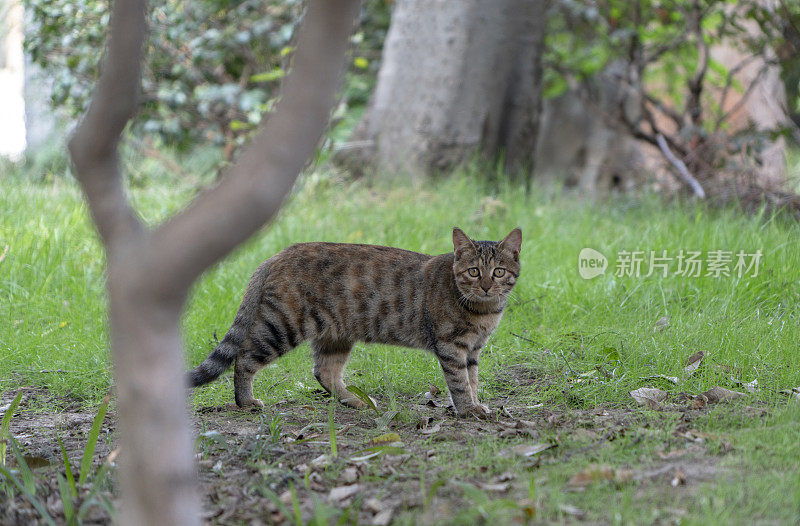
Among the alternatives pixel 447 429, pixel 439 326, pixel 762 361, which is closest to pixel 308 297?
pixel 439 326

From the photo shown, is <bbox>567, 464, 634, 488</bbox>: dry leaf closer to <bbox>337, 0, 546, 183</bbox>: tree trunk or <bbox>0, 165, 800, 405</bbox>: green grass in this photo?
<bbox>0, 165, 800, 405</bbox>: green grass

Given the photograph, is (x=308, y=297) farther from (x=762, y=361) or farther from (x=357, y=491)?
(x=762, y=361)

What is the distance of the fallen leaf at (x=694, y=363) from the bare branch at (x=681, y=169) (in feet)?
11.3

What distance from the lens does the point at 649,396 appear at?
3.87 m

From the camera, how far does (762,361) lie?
4.23 metres

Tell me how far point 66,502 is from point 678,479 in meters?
2.01

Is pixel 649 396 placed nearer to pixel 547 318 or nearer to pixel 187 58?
pixel 547 318

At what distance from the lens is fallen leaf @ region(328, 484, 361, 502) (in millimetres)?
2658

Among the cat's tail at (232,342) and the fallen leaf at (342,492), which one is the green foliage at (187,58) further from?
the fallen leaf at (342,492)

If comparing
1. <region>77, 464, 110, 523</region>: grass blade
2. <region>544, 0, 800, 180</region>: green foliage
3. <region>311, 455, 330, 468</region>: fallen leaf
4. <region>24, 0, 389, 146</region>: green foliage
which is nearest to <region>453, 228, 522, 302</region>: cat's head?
<region>311, 455, 330, 468</region>: fallen leaf

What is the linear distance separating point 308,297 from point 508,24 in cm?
510

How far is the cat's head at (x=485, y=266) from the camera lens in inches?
158

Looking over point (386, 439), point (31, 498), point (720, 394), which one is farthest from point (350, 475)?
point (720, 394)

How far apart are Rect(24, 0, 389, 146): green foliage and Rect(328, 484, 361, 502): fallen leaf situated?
19.0 ft
